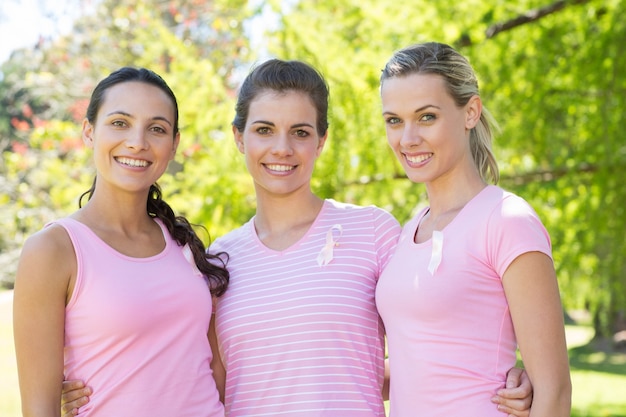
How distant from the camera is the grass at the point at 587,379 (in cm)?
929

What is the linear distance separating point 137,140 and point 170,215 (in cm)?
43

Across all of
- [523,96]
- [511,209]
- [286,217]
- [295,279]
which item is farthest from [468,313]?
[523,96]

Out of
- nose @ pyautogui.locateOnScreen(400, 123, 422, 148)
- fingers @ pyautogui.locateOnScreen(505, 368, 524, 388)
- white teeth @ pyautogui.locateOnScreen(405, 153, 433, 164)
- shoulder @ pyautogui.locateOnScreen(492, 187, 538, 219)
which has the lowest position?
fingers @ pyautogui.locateOnScreen(505, 368, 524, 388)

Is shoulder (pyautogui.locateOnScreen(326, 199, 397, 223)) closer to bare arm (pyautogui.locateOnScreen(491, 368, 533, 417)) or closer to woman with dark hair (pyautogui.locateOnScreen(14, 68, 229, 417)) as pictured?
woman with dark hair (pyautogui.locateOnScreen(14, 68, 229, 417))

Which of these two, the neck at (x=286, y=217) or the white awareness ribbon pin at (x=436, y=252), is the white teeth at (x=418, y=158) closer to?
the white awareness ribbon pin at (x=436, y=252)

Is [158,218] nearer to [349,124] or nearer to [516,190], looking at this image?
[349,124]

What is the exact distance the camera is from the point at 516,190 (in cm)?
550

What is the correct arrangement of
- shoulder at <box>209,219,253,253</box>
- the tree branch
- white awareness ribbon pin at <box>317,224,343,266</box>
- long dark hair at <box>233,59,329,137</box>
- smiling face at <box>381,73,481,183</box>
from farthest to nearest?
the tree branch → shoulder at <box>209,219,253,253</box> → long dark hair at <box>233,59,329,137</box> → white awareness ribbon pin at <box>317,224,343,266</box> → smiling face at <box>381,73,481,183</box>

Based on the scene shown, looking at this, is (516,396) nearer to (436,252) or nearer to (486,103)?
(436,252)

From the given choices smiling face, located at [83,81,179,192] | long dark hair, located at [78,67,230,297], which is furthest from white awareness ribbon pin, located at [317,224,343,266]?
smiling face, located at [83,81,179,192]

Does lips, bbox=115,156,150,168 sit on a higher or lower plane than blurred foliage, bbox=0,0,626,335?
lower

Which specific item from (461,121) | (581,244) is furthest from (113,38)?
(461,121)

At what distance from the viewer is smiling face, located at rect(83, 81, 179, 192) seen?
2754 millimetres

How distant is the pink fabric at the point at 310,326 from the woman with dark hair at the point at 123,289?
0.11 m
